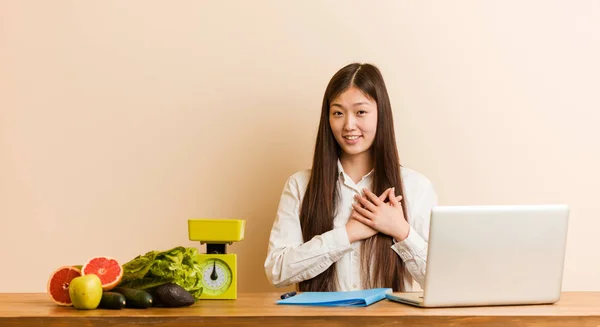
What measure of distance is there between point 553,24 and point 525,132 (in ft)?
1.68

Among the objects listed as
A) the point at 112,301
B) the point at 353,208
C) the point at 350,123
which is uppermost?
the point at 350,123

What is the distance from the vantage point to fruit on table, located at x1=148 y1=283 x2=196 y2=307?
7.09ft

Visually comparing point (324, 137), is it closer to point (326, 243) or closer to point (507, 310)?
point (326, 243)

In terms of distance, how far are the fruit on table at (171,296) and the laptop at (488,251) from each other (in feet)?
2.09

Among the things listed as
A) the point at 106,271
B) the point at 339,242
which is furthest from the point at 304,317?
the point at 339,242

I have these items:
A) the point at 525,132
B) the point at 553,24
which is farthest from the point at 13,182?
the point at 553,24

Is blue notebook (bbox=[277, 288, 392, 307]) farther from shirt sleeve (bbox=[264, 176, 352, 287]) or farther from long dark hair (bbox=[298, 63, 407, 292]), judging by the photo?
long dark hair (bbox=[298, 63, 407, 292])

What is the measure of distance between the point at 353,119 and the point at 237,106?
69 centimetres

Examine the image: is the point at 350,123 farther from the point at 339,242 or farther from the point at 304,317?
the point at 304,317

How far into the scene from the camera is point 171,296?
2.16 m

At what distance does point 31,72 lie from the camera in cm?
355

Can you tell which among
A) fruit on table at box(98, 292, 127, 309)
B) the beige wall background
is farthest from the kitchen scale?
the beige wall background

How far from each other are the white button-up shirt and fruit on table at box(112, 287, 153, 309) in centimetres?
85

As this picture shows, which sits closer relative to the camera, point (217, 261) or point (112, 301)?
point (112, 301)
